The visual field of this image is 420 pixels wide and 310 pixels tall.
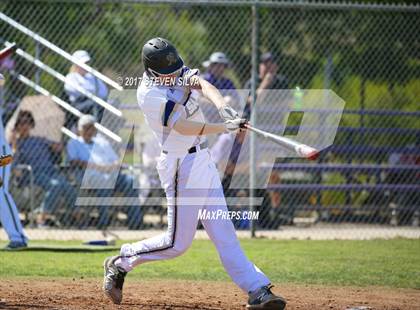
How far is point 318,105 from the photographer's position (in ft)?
43.1

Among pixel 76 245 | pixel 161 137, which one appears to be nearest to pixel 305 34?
pixel 76 245

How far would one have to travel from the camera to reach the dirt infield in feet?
22.8

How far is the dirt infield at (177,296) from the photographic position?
6953 mm

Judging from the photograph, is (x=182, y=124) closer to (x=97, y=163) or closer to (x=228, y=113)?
(x=228, y=113)

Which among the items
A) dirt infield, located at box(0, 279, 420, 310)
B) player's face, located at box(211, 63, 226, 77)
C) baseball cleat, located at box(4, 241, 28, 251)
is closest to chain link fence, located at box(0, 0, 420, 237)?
player's face, located at box(211, 63, 226, 77)

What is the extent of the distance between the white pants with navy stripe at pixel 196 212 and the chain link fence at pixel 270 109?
530cm

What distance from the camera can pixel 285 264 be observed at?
9.61 metres

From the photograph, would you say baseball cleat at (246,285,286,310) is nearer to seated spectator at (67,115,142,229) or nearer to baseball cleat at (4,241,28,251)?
baseball cleat at (4,241,28,251)

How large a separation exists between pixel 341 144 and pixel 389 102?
1389 millimetres

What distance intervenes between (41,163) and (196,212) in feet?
21.0

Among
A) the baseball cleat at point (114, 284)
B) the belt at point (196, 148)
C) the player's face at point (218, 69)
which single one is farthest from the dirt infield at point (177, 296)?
the player's face at point (218, 69)

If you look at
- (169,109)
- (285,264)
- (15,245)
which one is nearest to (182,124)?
(169,109)

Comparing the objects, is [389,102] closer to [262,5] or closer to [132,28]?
[262,5]

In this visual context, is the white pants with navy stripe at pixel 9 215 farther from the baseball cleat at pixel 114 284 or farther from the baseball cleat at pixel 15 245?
the baseball cleat at pixel 114 284
